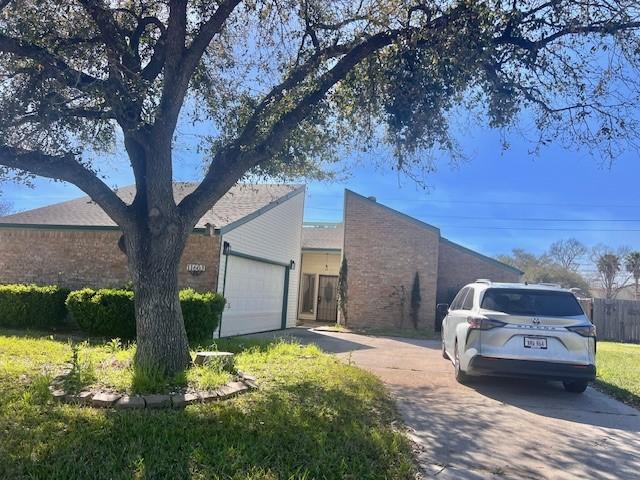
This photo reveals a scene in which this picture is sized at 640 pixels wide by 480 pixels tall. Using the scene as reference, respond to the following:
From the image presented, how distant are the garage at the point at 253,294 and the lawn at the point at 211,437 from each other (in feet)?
24.3

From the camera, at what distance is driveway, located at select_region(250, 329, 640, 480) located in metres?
4.61

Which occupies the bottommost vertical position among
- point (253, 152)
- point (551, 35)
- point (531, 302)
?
point (531, 302)

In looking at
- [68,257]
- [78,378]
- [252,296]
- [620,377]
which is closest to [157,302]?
[78,378]

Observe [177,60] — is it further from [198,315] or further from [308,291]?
[308,291]

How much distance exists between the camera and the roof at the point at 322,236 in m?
22.6

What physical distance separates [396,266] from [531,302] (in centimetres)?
1234

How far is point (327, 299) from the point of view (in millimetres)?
23109

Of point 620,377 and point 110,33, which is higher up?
point 110,33

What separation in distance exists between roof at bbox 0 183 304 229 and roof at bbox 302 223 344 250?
509cm

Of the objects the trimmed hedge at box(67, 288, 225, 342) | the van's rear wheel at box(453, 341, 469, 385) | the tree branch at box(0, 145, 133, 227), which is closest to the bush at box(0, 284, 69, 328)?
the trimmed hedge at box(67, 288, 225, 342)

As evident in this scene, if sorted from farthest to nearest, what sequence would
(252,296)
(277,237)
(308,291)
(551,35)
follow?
(308,291) < (277,237) < (252,296) < (551,35)

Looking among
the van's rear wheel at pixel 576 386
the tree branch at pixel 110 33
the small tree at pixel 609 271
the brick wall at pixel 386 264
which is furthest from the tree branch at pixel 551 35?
the small tree at pixel 609 271

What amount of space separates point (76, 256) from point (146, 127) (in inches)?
353

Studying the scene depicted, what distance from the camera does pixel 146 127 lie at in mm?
6941
